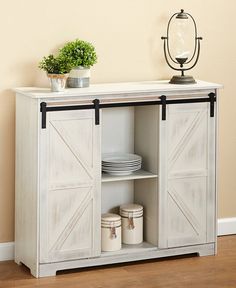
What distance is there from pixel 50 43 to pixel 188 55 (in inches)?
35.2

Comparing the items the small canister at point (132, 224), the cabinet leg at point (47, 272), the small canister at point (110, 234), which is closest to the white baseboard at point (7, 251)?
the cabinet leg at point (47, 272)

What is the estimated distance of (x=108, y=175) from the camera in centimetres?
512

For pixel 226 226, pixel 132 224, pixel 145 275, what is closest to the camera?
pixel 145 275

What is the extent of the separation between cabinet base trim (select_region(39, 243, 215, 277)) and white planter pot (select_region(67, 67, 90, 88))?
0.99 metres

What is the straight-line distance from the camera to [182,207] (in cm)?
520

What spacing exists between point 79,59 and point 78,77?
4.2 inches

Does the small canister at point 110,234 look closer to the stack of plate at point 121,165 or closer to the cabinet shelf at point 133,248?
the cabinet shelf at point 133,248

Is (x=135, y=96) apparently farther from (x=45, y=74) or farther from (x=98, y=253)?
(x=98, y=253)

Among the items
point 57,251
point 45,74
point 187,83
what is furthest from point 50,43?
point 57,251

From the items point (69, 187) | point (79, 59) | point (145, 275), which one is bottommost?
point (145, 275)

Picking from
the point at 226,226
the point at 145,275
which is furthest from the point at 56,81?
the point at 226,226

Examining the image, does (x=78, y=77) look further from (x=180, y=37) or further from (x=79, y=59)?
(x=180, y=37)

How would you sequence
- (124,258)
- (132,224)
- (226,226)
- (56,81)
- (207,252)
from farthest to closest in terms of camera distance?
(226,226)
(207,252)
(132,224)
(124,258)
(56,81)

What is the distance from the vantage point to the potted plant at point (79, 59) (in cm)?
496
